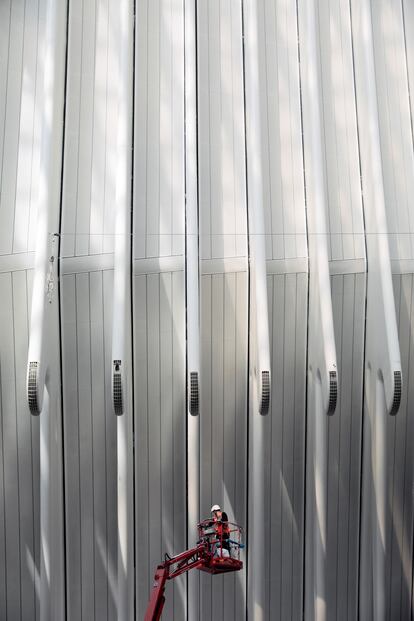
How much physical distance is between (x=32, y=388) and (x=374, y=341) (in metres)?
4.68

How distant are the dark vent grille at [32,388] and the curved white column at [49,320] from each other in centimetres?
1

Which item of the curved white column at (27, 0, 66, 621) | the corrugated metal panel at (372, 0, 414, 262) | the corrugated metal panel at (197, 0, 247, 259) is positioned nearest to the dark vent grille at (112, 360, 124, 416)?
the curved white column at (27, 0, 66, 621)

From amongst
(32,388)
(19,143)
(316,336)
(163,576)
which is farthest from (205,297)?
(163,576)

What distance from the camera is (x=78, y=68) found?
9.94 m

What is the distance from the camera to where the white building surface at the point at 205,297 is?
9.66m

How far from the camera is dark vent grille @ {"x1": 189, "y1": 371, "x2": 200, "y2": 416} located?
30.3 feet

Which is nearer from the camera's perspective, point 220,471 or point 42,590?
point 42,590

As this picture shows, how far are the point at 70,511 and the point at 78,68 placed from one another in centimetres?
605

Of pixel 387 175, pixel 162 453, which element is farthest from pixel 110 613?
pixel 387 175

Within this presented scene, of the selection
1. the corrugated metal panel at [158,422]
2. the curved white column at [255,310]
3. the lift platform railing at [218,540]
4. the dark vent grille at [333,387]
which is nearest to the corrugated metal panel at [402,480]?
the dark vent grille at [333,387]

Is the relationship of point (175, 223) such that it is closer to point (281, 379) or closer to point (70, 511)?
point (281, 379)

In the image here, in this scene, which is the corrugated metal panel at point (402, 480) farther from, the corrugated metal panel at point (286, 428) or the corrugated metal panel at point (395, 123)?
the corrugated metal panel at point (286, 428)

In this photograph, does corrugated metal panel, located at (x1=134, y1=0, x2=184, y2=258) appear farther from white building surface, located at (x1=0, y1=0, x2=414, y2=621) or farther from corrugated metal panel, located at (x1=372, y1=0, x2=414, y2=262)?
corrugated metal panel, located at (x1=372, y1=0, x2=414, y2=262)

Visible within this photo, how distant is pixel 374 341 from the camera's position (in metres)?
10.1
